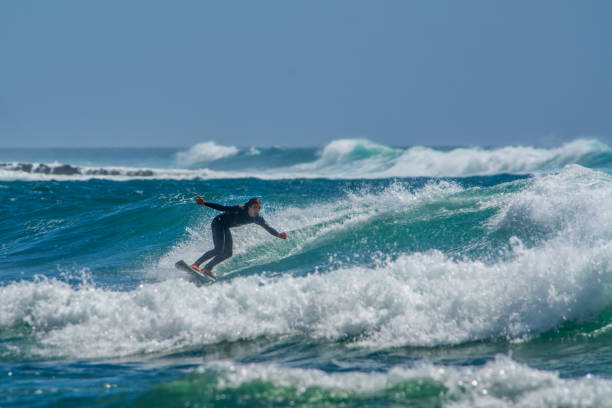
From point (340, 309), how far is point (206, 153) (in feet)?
205

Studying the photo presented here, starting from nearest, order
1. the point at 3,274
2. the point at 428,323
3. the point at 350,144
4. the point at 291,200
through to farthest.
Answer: the point at 428,323 < the point at 3,274 < the point at 291,200 < the point at 350,144

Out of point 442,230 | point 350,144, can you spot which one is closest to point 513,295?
point 442,230

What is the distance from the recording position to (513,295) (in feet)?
24.3

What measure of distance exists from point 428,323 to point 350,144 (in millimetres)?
44624

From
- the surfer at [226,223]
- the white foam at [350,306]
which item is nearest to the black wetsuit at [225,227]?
the surfer at [226,223]

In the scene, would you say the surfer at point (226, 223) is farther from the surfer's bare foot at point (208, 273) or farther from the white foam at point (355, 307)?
the white foam at point (355, 307)

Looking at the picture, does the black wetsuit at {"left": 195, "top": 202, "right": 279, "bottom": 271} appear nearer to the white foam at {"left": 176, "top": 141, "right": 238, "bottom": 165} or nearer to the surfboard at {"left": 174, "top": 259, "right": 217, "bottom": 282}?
the surfboard at {"left": 174, "top": 259, "right": 217, "bottom": 282}

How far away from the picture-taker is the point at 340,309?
25.3 feet

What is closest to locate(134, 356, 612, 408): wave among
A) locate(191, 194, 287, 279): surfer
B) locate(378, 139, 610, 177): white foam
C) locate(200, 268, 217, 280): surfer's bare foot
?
locate(200, 268, 217, 280): surfer's bare foot

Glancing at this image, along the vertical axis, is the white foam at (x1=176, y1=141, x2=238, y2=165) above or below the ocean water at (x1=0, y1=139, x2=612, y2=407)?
above

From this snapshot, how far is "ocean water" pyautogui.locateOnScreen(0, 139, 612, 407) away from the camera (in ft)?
17.1

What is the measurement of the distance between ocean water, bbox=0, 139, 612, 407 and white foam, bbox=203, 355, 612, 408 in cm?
2

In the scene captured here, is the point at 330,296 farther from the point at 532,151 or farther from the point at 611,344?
the point at 532,151

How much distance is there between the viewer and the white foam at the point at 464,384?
4828mm
